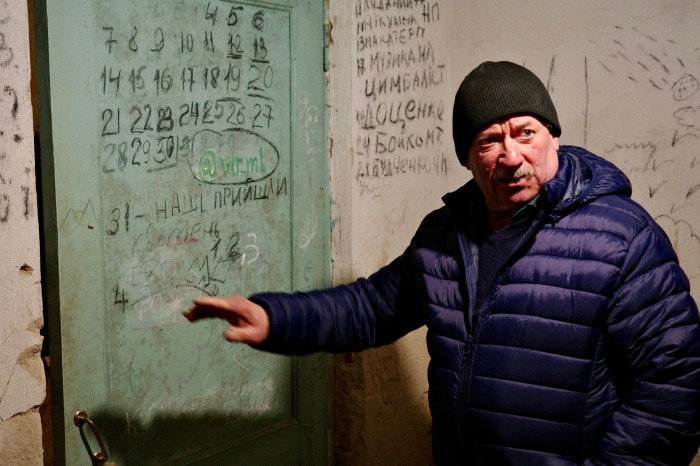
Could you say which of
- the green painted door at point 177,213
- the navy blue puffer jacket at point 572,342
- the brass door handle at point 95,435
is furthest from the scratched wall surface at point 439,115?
the brass door handle at point 95,435

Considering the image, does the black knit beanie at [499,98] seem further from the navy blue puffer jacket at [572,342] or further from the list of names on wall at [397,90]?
the list of names on wall at [397,90]

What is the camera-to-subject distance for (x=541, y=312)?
72.1 inches

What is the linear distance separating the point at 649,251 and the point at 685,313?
170 mm

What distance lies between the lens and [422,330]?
3324 mm

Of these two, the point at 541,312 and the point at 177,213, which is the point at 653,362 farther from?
the point at 177,213

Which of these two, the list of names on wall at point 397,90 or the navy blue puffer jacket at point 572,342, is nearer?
the navy blue puffer jacket at point 572,342

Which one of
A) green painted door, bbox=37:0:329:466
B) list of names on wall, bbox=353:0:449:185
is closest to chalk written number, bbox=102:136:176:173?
green painted door, bbox=37:0:329:466

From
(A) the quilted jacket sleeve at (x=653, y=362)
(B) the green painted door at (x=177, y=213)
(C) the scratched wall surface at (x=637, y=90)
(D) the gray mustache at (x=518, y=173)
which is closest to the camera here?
(A) the quilted jacket sleeve at (x=653, y=362)

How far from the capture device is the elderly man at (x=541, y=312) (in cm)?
171

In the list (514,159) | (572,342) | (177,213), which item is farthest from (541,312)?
(177,213)

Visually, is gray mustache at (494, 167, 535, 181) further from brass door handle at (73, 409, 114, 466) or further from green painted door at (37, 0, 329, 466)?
brass door handle at (73, 409, 114, 466)

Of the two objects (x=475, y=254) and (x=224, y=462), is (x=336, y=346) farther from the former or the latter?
(x=224, y=462)

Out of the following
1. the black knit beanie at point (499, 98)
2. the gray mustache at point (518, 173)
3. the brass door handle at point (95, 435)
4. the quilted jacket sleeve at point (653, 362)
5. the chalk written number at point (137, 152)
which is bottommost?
the brass door handle at point (95, 435)

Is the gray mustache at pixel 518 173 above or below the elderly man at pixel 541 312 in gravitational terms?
above
